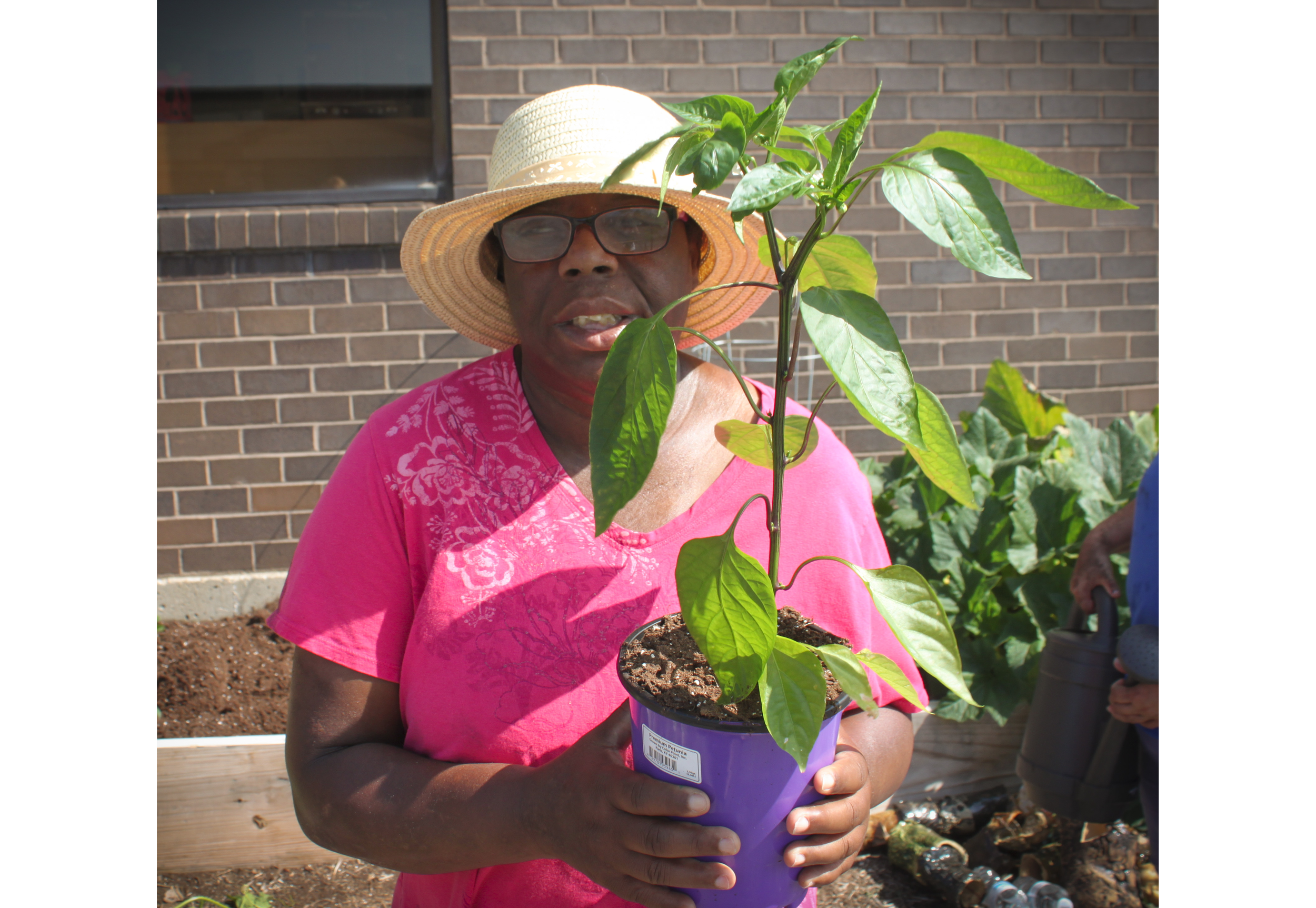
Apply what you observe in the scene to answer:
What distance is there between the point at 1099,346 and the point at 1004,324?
511 mm

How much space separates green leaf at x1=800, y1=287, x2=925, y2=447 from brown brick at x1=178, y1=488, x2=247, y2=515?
146 inches

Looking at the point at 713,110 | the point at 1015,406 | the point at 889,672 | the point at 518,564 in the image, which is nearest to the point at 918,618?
the point at 889,672

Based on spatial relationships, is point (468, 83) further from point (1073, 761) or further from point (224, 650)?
point (1073, 761)

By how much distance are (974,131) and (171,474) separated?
3.86 metres

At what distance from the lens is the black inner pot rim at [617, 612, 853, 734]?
0.88 meters

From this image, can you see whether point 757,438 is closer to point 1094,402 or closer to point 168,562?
point 168,562

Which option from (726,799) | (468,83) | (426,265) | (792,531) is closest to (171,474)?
(468,83)

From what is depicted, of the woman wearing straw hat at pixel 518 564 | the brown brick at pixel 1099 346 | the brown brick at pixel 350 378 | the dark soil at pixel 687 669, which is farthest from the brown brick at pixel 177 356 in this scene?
the brown brick at pixel 1099 346

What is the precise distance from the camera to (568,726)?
1.29m

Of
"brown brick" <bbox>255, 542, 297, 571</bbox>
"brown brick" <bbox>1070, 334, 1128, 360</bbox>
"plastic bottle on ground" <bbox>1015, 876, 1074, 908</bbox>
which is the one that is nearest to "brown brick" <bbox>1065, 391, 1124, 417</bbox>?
"brown brick" <bbox>1070, 334, 1128, 360</bbox>

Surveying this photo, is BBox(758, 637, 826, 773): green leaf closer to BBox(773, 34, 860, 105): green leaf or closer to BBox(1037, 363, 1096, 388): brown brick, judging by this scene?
BBox(773, 34, 860, 105): green leaf

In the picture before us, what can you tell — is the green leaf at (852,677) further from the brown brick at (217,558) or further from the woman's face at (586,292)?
the brown brick at (217,558)

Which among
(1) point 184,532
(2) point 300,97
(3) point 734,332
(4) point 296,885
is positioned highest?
(2) point 300,97

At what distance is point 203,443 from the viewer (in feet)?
12.6
